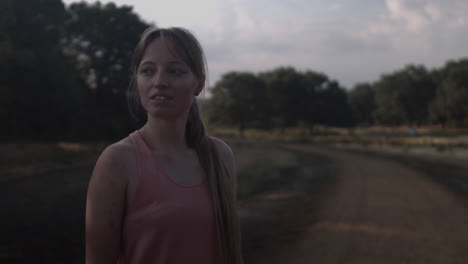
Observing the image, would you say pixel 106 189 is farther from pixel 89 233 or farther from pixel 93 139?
pixel 93 139

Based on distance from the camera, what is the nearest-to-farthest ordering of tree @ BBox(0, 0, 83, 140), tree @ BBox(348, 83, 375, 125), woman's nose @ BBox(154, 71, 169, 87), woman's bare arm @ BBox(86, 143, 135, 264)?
woman's bare arm @ BBox(86, 143, 135, 264) → woman's nose @ BBox(154, 71, 169, 87) → tree @ BBox(0, 0, 83, 140) → tree @ BBox(348, 83, 375, 125)

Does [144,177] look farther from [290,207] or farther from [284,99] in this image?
[284,99]

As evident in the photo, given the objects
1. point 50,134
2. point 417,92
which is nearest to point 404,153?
point 50,134

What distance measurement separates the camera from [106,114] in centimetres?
2089

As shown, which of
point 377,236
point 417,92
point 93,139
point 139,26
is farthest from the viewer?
point 417,92

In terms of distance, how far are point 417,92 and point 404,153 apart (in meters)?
29.0

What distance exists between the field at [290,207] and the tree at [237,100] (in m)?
33.3

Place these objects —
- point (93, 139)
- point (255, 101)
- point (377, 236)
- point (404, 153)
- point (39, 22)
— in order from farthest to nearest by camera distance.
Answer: point (255, 101) → point (404, 153) → point (93, 139) → point (39, 22) → point (377, 236)

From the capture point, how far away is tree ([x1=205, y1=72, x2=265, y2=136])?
2078 inches

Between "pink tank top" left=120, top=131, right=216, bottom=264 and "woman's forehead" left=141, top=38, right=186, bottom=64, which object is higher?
"woman's forehead" left=141, top=38, right=186, bottom=64

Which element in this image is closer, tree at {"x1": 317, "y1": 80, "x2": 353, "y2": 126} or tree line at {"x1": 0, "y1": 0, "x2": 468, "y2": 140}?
tree line at {"x1": 0, "y1": 0, "x2": 468, "y2": 140}

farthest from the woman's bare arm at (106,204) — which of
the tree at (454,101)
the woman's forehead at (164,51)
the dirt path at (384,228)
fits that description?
the tree at (454,101)

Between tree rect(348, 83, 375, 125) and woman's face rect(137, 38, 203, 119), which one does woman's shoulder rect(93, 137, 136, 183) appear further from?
tree rect(348, 83, 375, 125)

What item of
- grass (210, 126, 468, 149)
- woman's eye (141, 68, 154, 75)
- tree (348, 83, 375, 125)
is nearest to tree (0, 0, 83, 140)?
woman's eye (141, 68, 154, 75)
